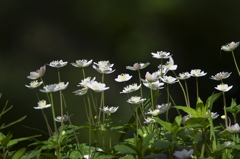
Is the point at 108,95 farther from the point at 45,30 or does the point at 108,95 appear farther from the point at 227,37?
the point at 227,37

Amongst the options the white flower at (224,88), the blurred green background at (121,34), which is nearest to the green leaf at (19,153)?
the white flower at (224,88)

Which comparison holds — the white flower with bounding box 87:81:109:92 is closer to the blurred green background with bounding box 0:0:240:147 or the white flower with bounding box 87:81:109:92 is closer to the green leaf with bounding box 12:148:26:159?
the green leaf with bounding box 12:148:26:159

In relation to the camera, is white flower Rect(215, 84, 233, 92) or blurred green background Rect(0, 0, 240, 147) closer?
white flower Rect(215, 84, 233, 92)

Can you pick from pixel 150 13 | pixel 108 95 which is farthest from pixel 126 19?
pixel 108 95

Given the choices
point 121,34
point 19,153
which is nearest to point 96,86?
point 19,153

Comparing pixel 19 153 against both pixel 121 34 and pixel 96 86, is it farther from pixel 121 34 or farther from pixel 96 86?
pixel 121 34


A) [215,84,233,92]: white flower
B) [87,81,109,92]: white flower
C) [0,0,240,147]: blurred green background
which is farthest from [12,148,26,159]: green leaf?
[0,0,240,147]: blurred green background

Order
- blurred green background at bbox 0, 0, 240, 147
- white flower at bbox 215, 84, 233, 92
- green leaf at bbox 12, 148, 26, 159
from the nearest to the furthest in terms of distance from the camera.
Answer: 1. green leaf at bbox 12, 148, 26, 159
2. white flower at bbox 215, 84, 233, 92
3. blurred green background at bbox 0, 0, 240, 147

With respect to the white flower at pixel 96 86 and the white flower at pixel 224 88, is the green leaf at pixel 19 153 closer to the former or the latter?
the white flower at pixel 96 86

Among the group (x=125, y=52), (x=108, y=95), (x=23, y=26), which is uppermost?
(x=23, y=26)
